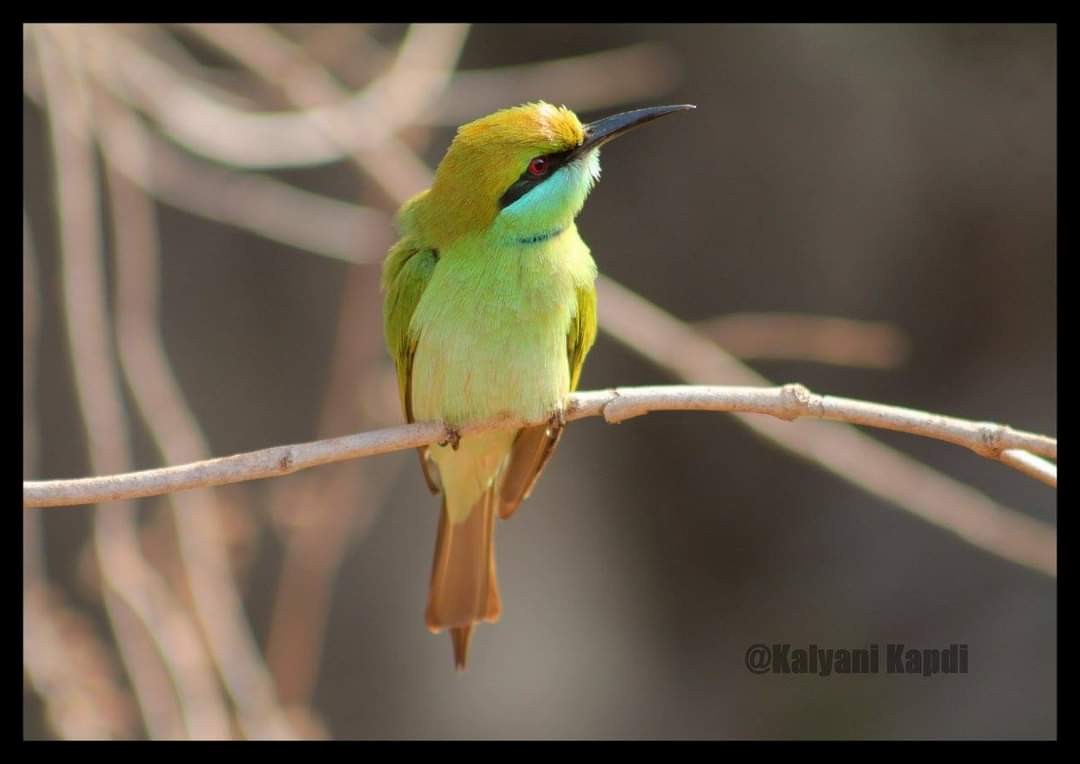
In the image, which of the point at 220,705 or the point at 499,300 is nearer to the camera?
the point at 499,300

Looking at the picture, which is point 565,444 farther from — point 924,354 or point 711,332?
point 924,354

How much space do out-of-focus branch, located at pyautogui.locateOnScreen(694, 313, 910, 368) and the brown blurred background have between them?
0.09 m

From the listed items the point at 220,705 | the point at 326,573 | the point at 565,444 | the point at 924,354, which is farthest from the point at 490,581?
the point at 924,354

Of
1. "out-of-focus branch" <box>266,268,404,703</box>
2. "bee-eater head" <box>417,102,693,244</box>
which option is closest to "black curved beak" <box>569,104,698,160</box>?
"bee-eater head" <box>417,102,693,244</box>

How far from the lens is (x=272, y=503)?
308cm

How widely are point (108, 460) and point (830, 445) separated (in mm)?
1537

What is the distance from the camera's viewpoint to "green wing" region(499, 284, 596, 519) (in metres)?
2.40

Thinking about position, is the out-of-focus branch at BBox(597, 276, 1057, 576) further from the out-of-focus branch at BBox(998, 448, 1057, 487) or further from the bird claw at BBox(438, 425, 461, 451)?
the out-of-focus branch at BBox(998, 448, 1057, 487)

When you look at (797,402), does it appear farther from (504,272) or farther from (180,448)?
(180,448)

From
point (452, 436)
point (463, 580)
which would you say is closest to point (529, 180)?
point (452, 436)

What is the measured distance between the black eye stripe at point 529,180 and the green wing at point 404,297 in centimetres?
19

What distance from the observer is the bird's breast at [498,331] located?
2270 millimetres

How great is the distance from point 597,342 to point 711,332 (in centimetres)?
44

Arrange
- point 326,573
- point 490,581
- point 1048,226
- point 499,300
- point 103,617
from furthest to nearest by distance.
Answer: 1. point 1048,226
2. point 103,617
3. point 326,573
4. point 490,581
5. point 499,300
